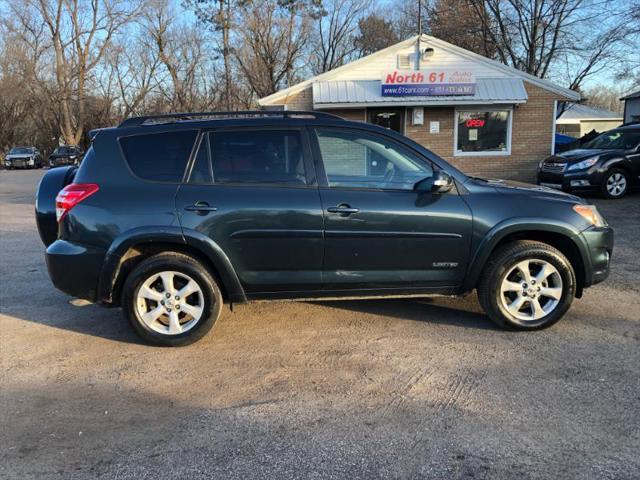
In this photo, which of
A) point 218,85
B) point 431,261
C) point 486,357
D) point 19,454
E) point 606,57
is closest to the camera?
point 19,454

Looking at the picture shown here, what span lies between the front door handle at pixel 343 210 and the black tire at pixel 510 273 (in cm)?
125

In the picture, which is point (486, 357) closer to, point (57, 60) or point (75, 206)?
point (75, 206)

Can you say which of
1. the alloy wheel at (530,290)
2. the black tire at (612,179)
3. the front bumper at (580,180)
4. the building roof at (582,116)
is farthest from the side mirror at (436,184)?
the building roof at (582,116)

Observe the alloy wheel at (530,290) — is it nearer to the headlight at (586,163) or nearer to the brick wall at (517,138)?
the headlight at (586,163)

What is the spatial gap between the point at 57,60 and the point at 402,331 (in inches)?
1969

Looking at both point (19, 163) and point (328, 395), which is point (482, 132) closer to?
point (328, 395)

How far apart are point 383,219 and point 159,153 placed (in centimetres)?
189

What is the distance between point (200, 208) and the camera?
4.08m

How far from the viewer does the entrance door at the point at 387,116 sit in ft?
54.5

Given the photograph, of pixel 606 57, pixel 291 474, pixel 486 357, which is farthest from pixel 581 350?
pixel 606 57

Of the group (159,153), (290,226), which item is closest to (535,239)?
(290,226)

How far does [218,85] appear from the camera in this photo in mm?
42094

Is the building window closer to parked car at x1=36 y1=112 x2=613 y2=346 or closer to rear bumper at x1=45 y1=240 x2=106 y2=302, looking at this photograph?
parked car at x1=36 y1=112 x2=613 y2=346

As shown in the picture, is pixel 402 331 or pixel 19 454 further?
pixel 402 331
